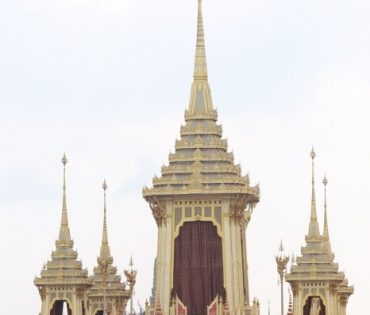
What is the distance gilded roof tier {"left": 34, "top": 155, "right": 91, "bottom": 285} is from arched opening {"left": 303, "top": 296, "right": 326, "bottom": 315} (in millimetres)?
12334

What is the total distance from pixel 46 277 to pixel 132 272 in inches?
210

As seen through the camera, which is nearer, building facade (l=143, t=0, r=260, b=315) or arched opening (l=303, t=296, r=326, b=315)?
building facade (l=143, t=0, r=260, b=315)

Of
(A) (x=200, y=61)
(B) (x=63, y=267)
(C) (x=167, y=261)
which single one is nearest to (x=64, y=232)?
(B) (x=63, y=267)

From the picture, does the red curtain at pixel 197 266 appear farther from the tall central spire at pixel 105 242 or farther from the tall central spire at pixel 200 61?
the tall central spire at pixel 105 242

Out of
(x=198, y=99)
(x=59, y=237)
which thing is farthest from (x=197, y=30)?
(x=59, y=237)

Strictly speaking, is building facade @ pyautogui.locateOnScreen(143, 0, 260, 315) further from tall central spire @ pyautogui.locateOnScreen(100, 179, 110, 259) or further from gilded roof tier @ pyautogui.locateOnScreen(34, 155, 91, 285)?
tall central spire @ pyautogui.locateOnScreen(100, 179, 110, 259)

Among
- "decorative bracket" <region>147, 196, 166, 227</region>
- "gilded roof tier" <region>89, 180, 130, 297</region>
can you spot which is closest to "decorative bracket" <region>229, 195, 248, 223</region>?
"decorative bracket" <region>147, 196, 166, 227</region>

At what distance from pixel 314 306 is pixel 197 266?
10736 mm

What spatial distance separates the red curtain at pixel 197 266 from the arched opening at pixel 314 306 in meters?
6.93

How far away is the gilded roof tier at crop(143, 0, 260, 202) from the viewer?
6132 inches

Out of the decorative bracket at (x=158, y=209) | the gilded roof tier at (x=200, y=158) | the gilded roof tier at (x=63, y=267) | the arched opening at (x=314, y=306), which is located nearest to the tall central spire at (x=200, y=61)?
the gilded roof tier at (x=200, y=158)

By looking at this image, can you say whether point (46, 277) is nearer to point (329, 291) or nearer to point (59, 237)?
point (59, 237)

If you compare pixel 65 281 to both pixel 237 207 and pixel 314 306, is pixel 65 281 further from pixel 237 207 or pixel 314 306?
pixel 314 306

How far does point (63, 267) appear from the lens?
157750 millimetres
